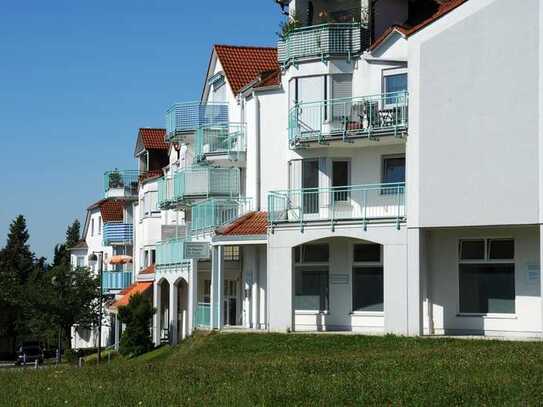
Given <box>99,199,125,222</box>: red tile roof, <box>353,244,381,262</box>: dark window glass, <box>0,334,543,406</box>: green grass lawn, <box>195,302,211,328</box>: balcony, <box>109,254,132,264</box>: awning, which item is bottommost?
<box>0,334,543,406</box>: green grass lawn

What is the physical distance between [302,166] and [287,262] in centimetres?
447

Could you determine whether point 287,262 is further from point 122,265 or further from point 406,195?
point 122,265

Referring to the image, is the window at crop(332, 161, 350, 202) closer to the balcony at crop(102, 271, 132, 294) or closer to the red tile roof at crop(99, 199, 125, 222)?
the balcony at crop(102, 271, 132, 294)

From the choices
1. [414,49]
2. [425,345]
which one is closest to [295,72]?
[414,49]

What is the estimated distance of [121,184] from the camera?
7706 cm

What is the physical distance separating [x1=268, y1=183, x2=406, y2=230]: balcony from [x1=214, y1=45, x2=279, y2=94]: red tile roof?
1047 centimetres

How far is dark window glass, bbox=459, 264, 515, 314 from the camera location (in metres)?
39.2

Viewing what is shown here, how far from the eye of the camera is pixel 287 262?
4200 cm

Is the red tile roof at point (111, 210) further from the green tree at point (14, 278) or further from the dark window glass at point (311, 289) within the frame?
the dark window glass at point (311, 289)

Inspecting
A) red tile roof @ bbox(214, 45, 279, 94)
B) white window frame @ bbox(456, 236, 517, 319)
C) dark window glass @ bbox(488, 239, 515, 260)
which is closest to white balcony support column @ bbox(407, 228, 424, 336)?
white window frame @ bbox(456, 236, 517, 319)

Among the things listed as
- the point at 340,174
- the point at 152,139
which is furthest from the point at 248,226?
the point at 152,139

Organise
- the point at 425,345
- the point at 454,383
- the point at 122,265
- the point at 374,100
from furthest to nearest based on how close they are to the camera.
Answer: the point at 122,265, the point at 374,100, the point at 425,345, the point at 454,383

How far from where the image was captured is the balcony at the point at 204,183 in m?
50.0

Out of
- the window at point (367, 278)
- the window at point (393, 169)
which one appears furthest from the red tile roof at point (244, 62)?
the window at point (367, 278)
